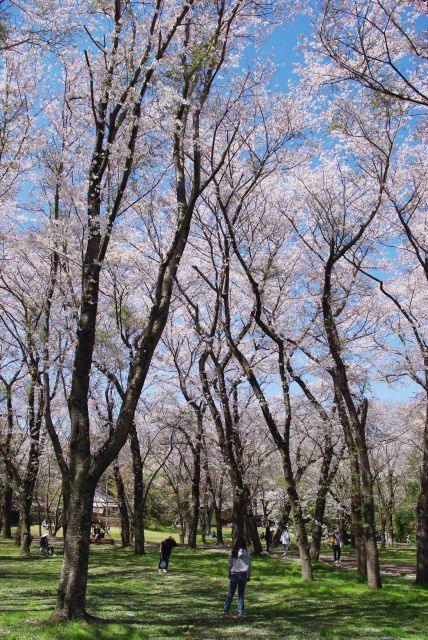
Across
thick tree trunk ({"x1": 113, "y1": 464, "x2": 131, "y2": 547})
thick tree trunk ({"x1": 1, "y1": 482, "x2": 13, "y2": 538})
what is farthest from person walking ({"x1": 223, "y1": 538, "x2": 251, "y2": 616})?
thick tree trunk ({"x1": 1, "y1": 482, "x2": 13, "y2": 538})

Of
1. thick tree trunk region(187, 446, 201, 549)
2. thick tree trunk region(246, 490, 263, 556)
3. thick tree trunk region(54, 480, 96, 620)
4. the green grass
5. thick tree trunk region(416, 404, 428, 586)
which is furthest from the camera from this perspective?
thick tree trunk region(187, 446, 201, 549)

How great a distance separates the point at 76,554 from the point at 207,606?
175 inches

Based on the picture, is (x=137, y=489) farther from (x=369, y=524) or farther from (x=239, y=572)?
(x=239, y=572)

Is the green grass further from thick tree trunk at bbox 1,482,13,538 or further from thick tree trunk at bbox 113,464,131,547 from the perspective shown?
thick tree trunk at bbox 1,482,13,538

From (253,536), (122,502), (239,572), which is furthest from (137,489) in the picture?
(239,572)

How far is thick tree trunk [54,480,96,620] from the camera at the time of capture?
7250mm

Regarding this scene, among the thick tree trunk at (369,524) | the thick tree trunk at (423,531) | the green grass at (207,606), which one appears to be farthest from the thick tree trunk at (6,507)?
the thick tree trunk at (423,531)

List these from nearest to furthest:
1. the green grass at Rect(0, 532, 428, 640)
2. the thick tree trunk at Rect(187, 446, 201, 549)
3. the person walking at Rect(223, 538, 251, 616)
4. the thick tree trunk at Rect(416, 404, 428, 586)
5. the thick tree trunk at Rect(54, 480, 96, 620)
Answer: the thick tree trunk at Rect(54, 480, 96, 620) → the green grass at Rect(0, 532, 428, 640) → the person walking at Rect(223, 538, 251, 616) → the thick tree trunk at Rect(416, 404, 428, 586) → the thick tree trunk at Rect(187, 446, 201, 549)

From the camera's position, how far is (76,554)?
730cm

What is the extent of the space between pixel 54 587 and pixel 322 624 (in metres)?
6.35

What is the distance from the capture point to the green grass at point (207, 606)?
7859mm

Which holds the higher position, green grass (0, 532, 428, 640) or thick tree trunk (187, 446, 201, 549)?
thick tree trunk (187, 446, 201, 549)

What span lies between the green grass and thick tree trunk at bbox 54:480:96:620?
234 mm

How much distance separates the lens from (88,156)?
1066cm
